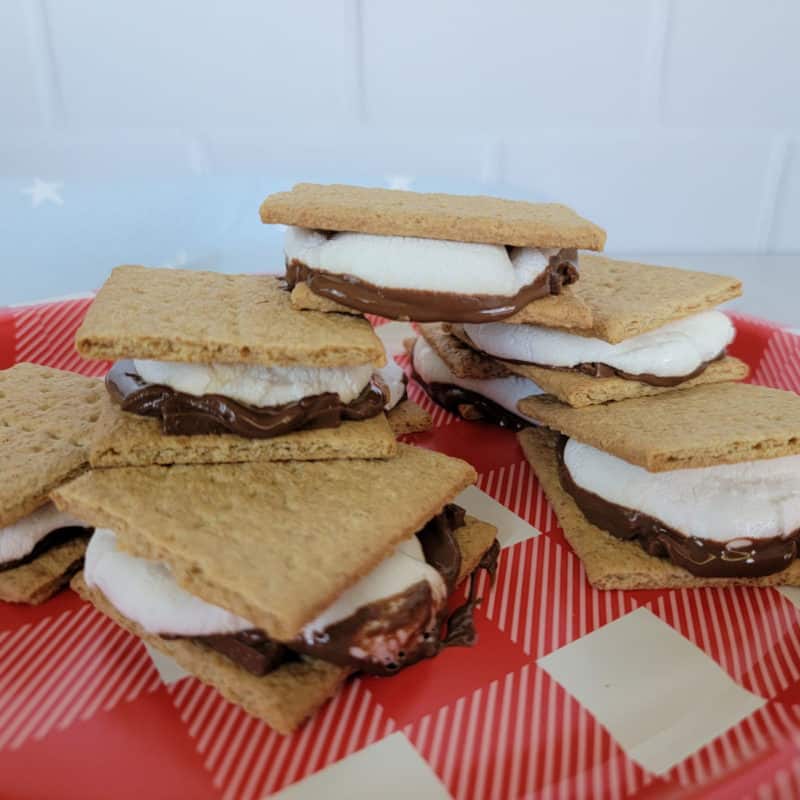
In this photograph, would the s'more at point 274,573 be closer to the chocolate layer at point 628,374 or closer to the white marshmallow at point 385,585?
the white marshmallow at point 385,585

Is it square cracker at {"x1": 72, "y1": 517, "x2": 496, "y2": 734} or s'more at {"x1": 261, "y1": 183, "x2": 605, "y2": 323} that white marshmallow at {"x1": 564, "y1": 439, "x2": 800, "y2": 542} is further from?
square cracker at {"x1": 72, "y1": 517, "x2": 496, "y2": 734}

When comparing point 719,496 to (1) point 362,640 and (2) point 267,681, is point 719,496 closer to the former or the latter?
(1) point 362,640

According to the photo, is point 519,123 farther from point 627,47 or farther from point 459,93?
point 627,47

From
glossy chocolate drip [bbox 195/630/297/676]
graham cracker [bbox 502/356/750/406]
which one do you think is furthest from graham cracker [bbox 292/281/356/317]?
glossy chocolate drip [bbox 195/630/297/676]

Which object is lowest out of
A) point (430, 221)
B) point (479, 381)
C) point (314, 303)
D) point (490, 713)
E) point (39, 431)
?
point (490, 713)

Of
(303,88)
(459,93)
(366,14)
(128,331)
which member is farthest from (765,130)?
(128,331)

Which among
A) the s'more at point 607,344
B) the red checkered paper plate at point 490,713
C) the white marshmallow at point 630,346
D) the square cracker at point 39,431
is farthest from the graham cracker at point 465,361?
the square cracker at point 39,431

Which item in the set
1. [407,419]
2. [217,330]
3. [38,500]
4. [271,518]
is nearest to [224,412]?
[217,330]
